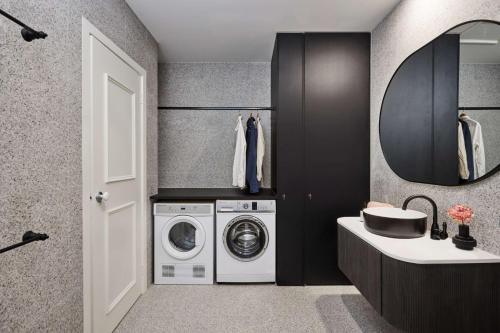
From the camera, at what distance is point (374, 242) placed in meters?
1.53

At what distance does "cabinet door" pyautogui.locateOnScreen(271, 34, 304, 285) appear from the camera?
103 inches

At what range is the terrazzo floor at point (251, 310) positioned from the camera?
202cm

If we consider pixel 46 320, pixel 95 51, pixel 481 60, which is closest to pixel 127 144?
pixel 95 51

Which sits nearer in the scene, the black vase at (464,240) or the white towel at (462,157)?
the black vase at (464,240)

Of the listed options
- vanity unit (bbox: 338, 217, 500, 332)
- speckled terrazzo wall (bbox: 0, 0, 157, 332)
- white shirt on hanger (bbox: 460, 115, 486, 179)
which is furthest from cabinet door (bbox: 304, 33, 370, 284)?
speckled terrazzo wall (bbox: 0, 0, 157, 332)

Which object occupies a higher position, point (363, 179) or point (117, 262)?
point (363, 179)

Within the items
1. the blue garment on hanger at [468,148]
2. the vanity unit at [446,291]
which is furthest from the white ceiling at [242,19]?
the vanity unit at [446,291]

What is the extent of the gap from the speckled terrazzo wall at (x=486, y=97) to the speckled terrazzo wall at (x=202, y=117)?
2128 millimetres

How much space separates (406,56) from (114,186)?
7.92 ft

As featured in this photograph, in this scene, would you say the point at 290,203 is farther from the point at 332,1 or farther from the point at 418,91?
the point at 332,1

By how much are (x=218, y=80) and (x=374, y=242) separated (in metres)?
2.67

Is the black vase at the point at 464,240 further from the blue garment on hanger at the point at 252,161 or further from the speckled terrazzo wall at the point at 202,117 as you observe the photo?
the speckled terrazzo wall at the point at 202,117

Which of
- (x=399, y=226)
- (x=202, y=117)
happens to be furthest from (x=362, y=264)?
(x=202, y=117)

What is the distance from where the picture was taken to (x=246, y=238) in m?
2.82
